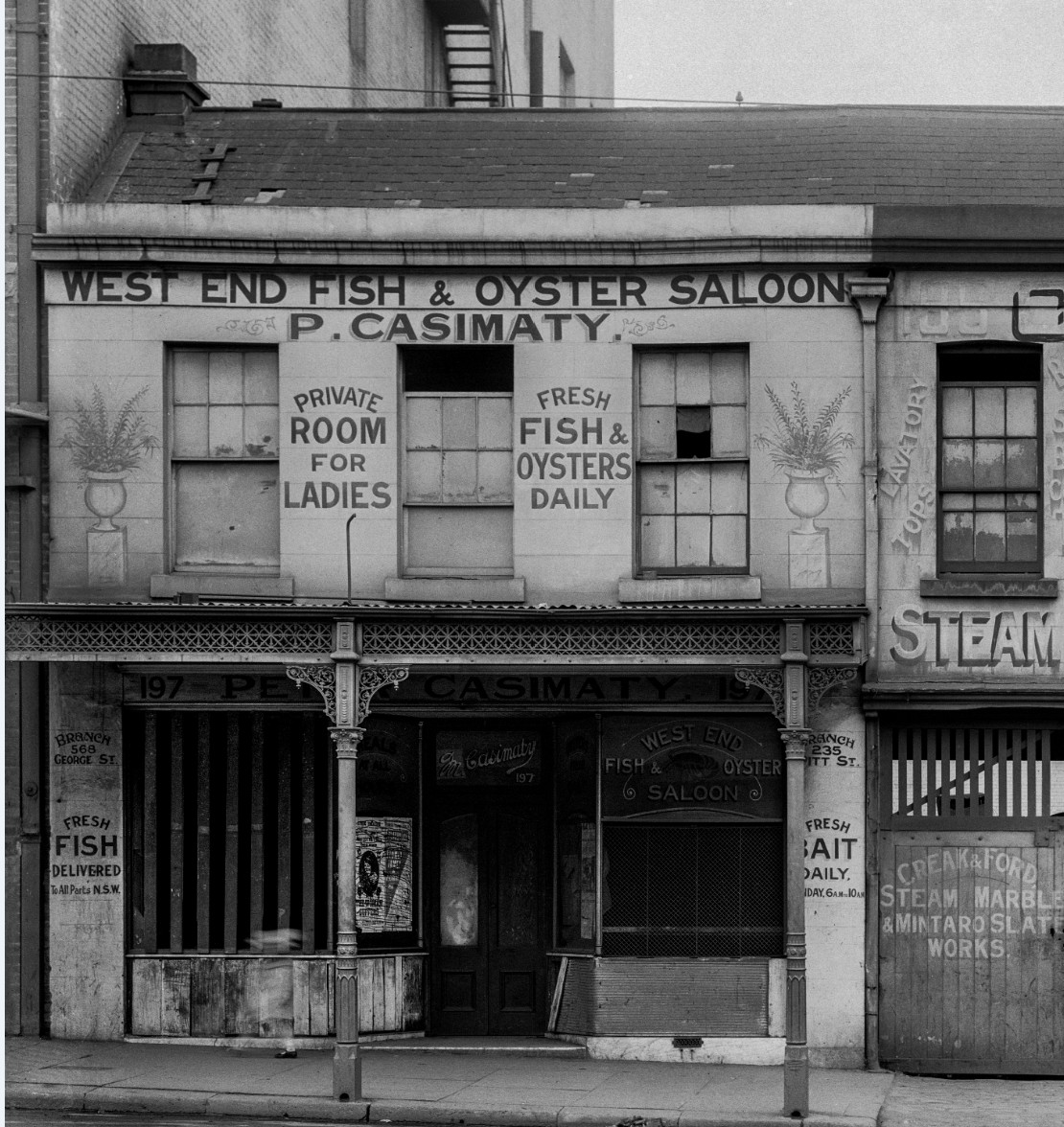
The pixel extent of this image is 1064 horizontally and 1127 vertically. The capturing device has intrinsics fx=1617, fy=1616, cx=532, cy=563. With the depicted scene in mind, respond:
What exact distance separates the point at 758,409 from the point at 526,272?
244 centimetres

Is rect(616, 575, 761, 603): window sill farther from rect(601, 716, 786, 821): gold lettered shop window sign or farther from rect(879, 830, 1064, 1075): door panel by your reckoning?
rect(879, 830, 1064, 1075): door panel

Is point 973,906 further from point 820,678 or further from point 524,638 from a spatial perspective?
point 524,638

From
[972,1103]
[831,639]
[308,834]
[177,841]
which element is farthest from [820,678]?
[177,841]

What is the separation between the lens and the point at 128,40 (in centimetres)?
1680

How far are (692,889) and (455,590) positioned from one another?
3424 mm

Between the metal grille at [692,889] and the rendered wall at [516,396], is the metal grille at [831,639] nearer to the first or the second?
the rendered wall at [516,396]

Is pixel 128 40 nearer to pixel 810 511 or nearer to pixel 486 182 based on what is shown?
pixel 486 182

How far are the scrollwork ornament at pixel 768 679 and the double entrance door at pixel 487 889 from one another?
304cm

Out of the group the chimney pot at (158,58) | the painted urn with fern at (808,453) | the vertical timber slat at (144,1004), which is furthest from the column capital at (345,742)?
the chimney pot at (158,58)

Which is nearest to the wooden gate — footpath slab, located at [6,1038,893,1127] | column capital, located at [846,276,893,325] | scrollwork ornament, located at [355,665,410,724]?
footpath slab, located at [6,1038,893,1127]

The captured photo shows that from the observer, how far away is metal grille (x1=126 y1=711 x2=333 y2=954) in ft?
48.0

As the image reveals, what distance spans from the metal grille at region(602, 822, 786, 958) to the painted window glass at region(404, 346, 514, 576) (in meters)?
2.81

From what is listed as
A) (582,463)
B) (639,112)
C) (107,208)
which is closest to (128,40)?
(107,208)

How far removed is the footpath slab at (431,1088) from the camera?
12.0m
